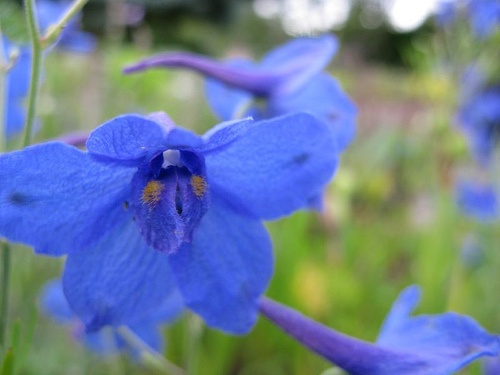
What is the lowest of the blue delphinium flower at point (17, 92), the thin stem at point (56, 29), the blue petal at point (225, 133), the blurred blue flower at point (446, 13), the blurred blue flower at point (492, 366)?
the blue delphinium flower at point (17, 92)

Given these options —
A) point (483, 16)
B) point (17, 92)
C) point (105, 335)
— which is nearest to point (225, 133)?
point (17, 92)

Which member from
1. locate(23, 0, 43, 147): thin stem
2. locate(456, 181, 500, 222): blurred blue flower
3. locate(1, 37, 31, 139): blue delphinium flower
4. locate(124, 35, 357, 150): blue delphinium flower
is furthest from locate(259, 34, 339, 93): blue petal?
locate(456, 181, 500, 222): blurred blue flower

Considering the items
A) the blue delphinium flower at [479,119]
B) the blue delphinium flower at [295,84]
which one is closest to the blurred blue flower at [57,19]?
the blue delphinium flower at [295,84]

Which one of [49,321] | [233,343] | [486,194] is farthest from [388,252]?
[49,321]

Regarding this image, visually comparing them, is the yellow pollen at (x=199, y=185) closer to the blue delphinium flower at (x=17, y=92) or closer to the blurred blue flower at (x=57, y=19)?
the blue delphinium flower at (x=17, y=92)

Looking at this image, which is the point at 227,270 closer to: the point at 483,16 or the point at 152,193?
the point at 152,193

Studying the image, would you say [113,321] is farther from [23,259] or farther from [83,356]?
[83,356]
